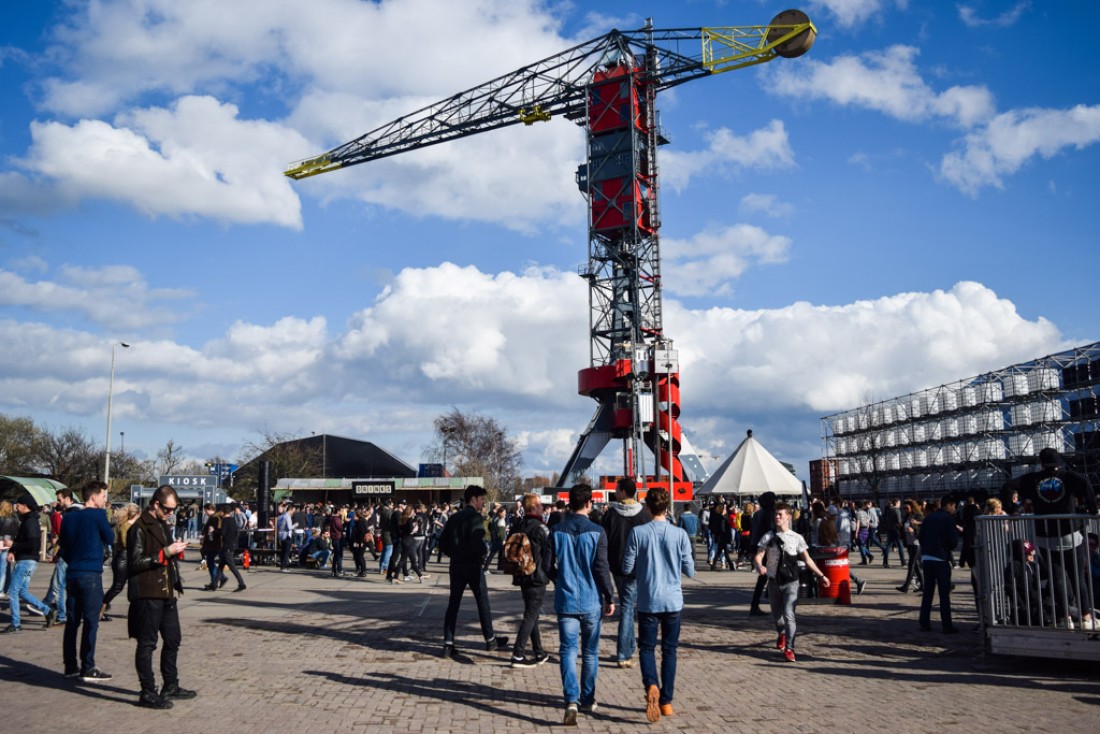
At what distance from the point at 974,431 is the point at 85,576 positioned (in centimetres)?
5719

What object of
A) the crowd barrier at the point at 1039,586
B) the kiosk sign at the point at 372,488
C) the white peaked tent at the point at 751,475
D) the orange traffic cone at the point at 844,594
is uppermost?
the kiosk sign at the point at 372,488

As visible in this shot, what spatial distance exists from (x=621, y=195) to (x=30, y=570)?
42.1 m

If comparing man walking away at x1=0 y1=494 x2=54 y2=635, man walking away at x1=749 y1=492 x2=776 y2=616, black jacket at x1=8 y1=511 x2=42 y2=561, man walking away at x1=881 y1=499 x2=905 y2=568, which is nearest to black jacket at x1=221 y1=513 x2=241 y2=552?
man walking away at x1=0 y1=494 x2=54 y2=635

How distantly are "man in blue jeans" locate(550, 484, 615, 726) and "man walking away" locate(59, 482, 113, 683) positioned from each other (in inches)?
175

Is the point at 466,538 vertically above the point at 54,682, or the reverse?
the point at 466,538

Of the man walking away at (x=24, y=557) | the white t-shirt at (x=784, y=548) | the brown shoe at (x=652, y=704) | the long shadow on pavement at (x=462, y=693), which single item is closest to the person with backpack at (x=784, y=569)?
the white t-shirt at (x=784, y=548)

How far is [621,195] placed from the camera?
50.0 m

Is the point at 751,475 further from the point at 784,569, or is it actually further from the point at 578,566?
the point at 578,566

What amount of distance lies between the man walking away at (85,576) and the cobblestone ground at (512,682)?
257mm

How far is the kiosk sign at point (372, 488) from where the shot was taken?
2201 inches

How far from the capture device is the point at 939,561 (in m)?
10.8

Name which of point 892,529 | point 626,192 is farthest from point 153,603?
point 626,192

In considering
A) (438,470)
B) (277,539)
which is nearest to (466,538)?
(277,539)

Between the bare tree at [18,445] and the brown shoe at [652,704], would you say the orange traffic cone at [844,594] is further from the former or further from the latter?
the bare tree at [18,445]
